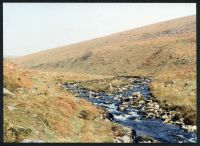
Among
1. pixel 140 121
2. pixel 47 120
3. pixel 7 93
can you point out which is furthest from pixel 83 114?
pixel 7 93

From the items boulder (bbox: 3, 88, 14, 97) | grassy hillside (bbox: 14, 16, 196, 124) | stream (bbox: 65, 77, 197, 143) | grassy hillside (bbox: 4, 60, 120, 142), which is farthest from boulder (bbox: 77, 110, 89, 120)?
grassy hillside (bbox: 14, 16, 196, 124)

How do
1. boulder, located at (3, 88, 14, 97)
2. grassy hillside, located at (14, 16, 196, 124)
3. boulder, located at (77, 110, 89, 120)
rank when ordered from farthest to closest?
grassy hillside, located at (14, 16, 196, 124) → boulder, located at (77, 110, 89, 120) → boulder, located at (3, 88, 14, 97)

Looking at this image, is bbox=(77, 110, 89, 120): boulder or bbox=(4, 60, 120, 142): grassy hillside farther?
bbox=(77, 110, 89, 120): boulder

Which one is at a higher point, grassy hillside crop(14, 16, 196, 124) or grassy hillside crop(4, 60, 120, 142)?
grassy hillside crop(14, 16, 196, 124)

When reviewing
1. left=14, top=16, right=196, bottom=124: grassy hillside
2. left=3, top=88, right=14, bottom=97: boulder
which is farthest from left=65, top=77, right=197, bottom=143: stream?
left=3, top=88, right=14, bottom=97: boulder

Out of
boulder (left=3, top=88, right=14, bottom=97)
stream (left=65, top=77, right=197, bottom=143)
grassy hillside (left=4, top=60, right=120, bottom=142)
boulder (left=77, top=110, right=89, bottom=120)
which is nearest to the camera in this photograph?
grassy hillside (left=4, top=60, right=120, bottom=142)

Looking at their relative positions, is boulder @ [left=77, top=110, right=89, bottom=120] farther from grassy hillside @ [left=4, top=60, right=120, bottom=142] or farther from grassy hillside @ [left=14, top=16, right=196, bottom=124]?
grassy hillside @ [left=14, top=16, right=196, bottom=124]

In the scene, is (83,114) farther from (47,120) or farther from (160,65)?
(160,65)

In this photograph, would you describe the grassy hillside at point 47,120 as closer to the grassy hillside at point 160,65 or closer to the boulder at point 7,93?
the boulder at point 7,93

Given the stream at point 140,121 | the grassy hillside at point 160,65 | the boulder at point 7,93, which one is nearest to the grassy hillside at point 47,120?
the boulder at point 7,93

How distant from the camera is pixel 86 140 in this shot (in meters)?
21.0

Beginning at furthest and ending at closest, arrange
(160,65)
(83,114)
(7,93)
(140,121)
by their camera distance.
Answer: (160,65) < (140,121) < (83,114) < (7,93)

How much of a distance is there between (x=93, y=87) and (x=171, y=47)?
3014cm

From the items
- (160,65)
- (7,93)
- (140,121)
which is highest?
(160,65)
